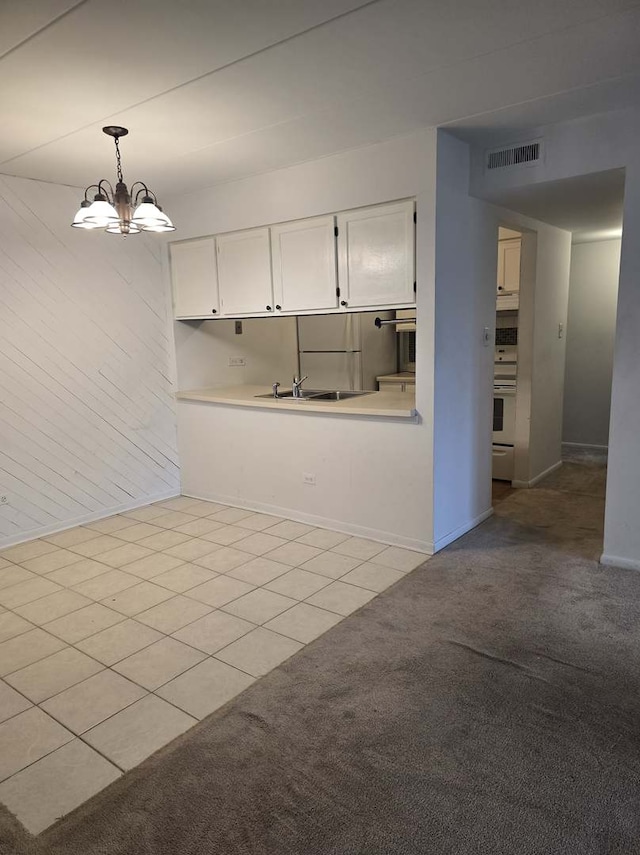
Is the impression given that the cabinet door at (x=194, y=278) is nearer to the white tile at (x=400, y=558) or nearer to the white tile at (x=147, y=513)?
the white tile at (x=147, y=513)

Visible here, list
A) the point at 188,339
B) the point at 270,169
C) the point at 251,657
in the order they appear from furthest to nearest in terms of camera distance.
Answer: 1. the point at 188,339
2. the point at 270,169
3. the point at 251,657

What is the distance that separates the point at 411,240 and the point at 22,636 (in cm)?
299

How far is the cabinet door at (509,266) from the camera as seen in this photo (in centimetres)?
491

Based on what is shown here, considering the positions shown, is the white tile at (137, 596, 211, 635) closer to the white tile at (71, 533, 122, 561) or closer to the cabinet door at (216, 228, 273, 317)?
the white tile at (71, 533, 122, 561)

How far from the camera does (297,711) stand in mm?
2141

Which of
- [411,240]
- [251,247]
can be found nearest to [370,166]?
[411,240]

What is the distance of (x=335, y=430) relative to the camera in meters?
3.93

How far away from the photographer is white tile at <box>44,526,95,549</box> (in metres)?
4.02

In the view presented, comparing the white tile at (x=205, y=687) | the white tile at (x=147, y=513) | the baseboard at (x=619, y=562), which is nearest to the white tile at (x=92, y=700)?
the white tile at (x=205, y=687)

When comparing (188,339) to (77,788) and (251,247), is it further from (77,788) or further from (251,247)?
(77,788)

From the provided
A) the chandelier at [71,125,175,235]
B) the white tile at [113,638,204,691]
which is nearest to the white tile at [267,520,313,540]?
the white tile at [113,638,204,691]

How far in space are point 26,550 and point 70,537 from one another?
1.03ft

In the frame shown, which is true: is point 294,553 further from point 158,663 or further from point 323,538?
point 158,663

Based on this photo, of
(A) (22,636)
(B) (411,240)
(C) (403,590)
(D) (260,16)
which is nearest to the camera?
(D) (260,16)
